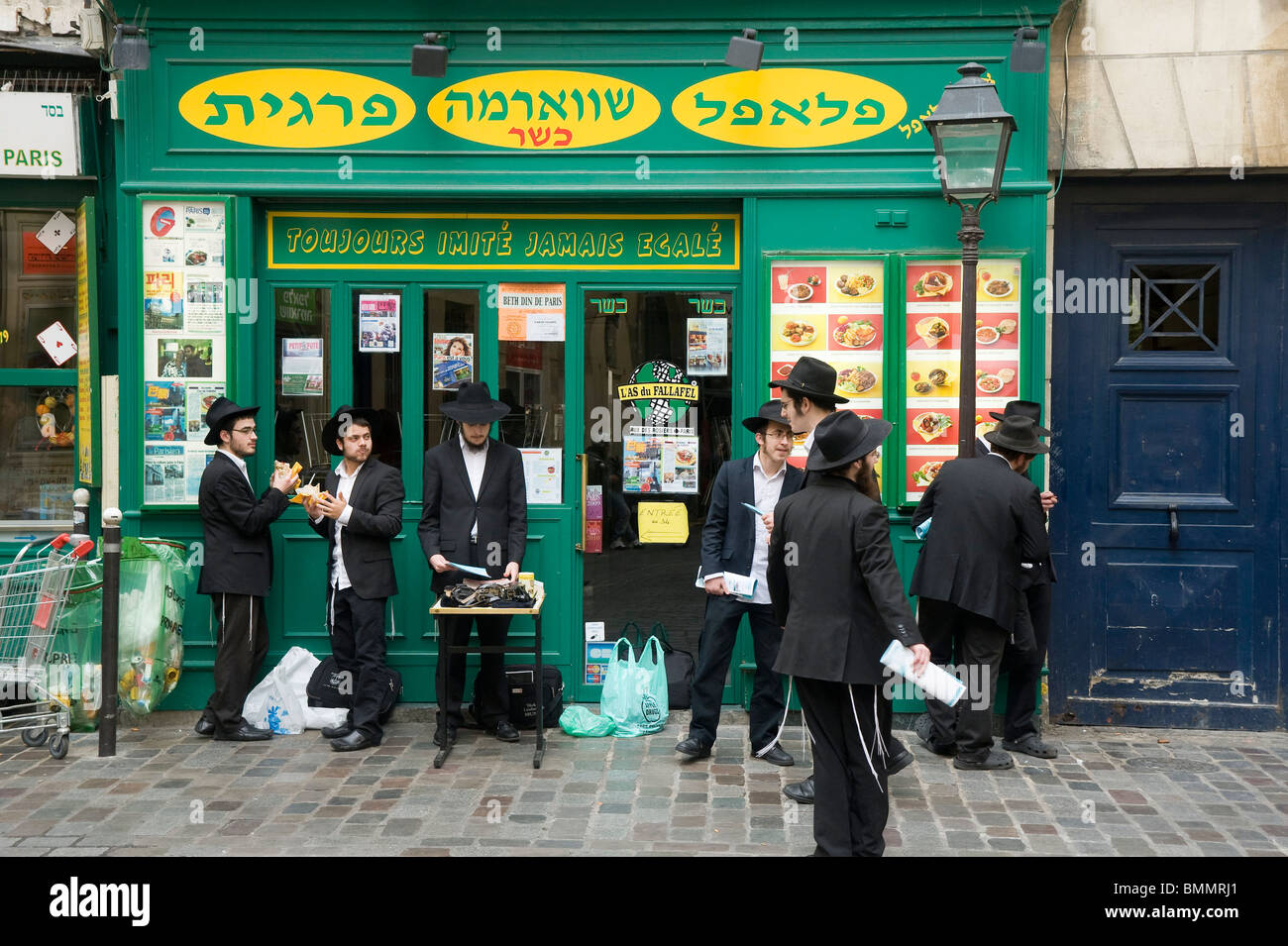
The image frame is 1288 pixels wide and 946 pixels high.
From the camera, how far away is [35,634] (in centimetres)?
711

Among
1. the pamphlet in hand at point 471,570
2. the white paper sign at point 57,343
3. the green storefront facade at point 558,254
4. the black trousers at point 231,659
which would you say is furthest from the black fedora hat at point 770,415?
the white paper sign at point 57,343

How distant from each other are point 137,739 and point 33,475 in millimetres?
2260

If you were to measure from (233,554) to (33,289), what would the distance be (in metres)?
2.66

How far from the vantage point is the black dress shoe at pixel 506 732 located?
743 centimetres

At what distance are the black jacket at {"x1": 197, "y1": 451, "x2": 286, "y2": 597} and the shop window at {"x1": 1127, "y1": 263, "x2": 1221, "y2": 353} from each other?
5.56 metres

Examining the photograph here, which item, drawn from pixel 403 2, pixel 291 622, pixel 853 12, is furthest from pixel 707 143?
pixel 291 622

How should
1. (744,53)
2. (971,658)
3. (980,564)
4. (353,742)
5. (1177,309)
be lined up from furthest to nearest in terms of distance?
(1177,309) → (744,53) → (353,742) → (971,658) → (980,564)

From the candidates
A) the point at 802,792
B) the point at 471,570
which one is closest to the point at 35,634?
the point at 471,570

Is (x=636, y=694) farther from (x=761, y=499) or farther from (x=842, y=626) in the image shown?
(x=842, y=626)

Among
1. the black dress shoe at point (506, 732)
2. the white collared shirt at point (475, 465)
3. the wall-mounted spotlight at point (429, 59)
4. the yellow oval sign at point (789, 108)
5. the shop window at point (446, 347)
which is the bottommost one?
the black dress shoe at point (506, 732)

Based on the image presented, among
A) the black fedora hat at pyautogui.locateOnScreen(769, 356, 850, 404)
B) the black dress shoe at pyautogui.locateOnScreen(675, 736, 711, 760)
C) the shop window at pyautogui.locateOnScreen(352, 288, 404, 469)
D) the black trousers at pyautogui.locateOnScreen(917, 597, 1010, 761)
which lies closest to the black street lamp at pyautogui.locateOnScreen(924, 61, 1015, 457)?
the black trousers at pyautogui.locateOnScreen(917, 597, 1010, 761)

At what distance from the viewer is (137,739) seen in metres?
7.49

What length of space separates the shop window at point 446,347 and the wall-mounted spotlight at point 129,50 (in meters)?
2.26

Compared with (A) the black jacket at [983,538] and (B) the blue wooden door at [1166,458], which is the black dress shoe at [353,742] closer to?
(A) the black jacket at [983,538]
